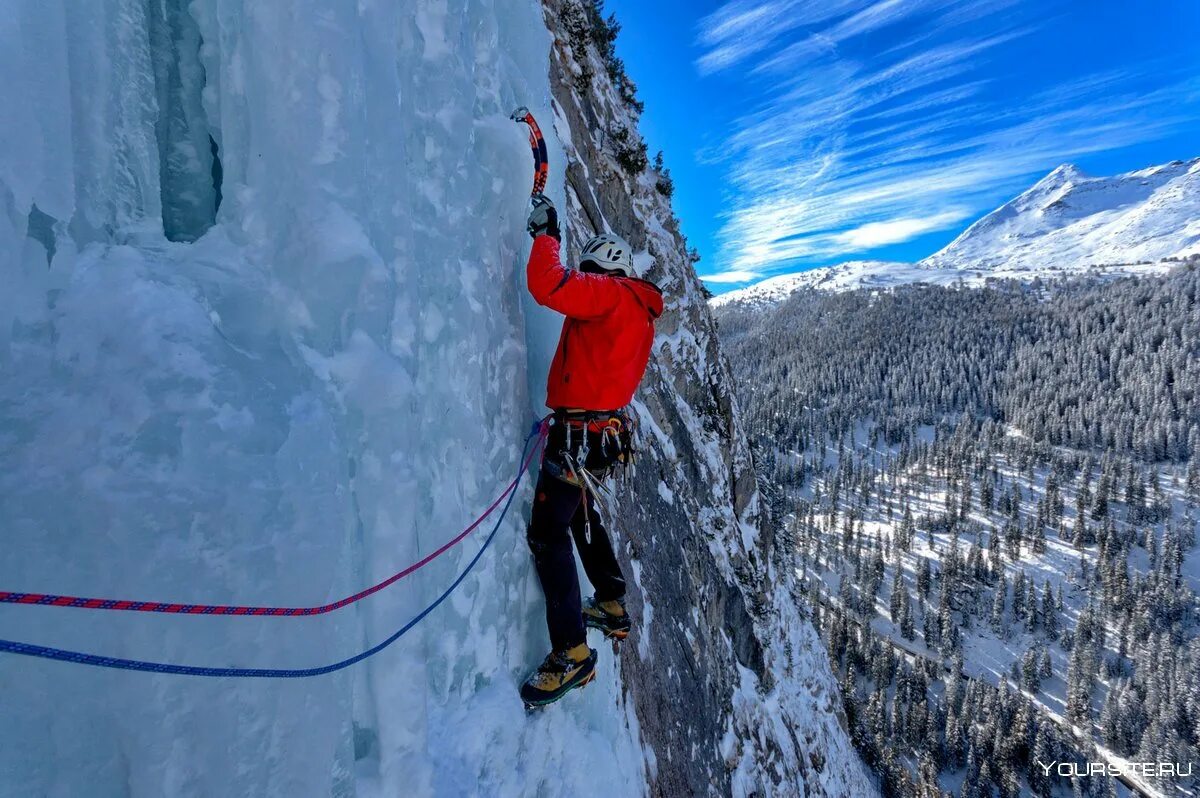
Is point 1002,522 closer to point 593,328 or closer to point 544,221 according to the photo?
point 593,328

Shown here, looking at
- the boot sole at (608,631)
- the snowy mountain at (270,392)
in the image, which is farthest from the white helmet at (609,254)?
the boot sole at (608,631)

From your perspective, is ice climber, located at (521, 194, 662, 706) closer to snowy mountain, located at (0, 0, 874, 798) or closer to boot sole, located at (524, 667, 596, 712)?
boot sole, located at (524, 667, 596, 712)

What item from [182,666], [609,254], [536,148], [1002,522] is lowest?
[1002,522]

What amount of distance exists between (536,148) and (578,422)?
201 cm

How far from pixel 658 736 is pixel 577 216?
21.2 ft

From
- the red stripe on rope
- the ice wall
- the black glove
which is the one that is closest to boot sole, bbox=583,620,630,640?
the ice wall

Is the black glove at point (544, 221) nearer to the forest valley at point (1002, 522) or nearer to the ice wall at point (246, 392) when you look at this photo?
the ice wall at point (246, 392)

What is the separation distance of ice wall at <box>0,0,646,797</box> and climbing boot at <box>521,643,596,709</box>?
0.13 m

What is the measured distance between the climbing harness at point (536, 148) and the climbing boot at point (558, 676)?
312 centimetres

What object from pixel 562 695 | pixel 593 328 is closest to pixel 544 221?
pixel 593 328

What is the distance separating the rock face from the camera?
25.4 feet

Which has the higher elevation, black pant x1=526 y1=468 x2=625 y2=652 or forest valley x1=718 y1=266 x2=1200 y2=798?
black pant x1=526 y1=468 x2=625 y2=652

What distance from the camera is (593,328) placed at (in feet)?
12.7

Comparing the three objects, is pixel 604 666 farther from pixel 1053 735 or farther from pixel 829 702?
pixel 1053 735
